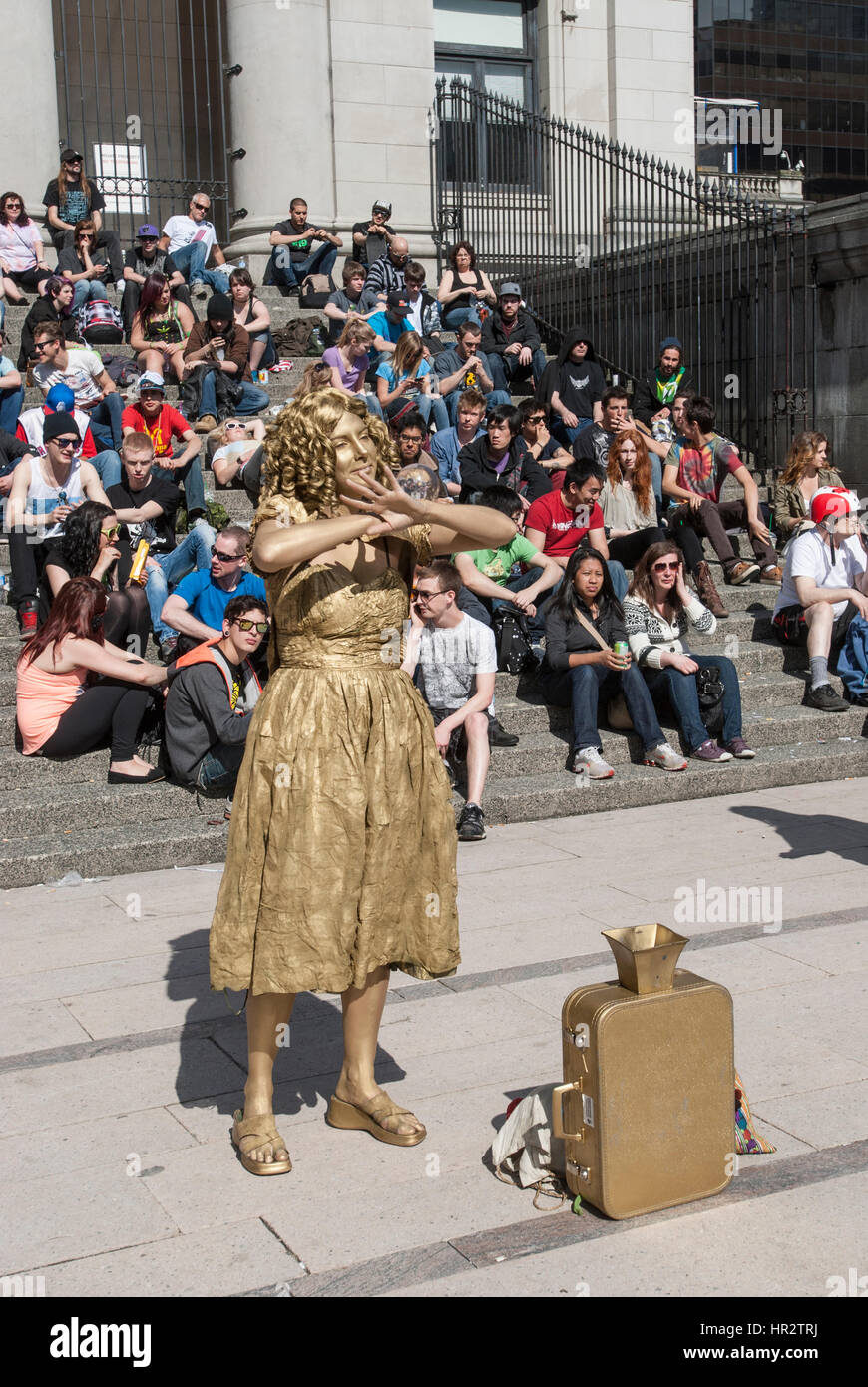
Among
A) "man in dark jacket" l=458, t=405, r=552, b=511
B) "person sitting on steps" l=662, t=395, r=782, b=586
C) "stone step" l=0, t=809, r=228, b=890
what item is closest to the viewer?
"stone step" l=0, t=809, r=228, b=890

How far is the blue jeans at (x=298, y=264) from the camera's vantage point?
15.7 metres

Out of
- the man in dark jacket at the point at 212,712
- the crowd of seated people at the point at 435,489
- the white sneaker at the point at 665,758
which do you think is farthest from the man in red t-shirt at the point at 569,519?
the man in dark jacket at the point at 212,712

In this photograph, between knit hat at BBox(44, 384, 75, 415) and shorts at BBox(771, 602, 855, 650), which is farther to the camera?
knit hat at BBox(44, 384, 75, 415)

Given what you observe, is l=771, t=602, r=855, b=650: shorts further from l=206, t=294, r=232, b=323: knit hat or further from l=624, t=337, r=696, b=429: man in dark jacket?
l=206, t=294, r=232, b=323: knit hat

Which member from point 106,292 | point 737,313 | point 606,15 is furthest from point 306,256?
point 606,15

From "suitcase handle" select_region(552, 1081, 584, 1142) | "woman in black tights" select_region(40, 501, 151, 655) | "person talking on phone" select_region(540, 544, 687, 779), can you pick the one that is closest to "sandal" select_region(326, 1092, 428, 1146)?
"suitcase handle" select_region(552, 1081, 584, 1142)

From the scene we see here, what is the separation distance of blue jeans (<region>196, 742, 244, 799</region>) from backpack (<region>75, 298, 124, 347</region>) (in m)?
7.29

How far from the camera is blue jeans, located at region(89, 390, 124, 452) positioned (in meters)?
11.3

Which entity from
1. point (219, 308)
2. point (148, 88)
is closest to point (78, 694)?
point (219, 308)

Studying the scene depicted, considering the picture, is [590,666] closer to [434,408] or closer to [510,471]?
[510,471]

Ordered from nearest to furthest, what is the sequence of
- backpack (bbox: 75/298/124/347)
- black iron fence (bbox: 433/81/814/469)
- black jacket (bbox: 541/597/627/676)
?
1. black jacket (bbox: 541/597/627/676)
2. black iron fence (bbox: 433/81/814/469)
3. backpack (bbox: 75/298/124/347)

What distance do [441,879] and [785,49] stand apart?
1820 inches

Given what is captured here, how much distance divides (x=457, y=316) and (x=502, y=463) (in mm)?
4393

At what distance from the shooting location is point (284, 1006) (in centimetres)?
423
